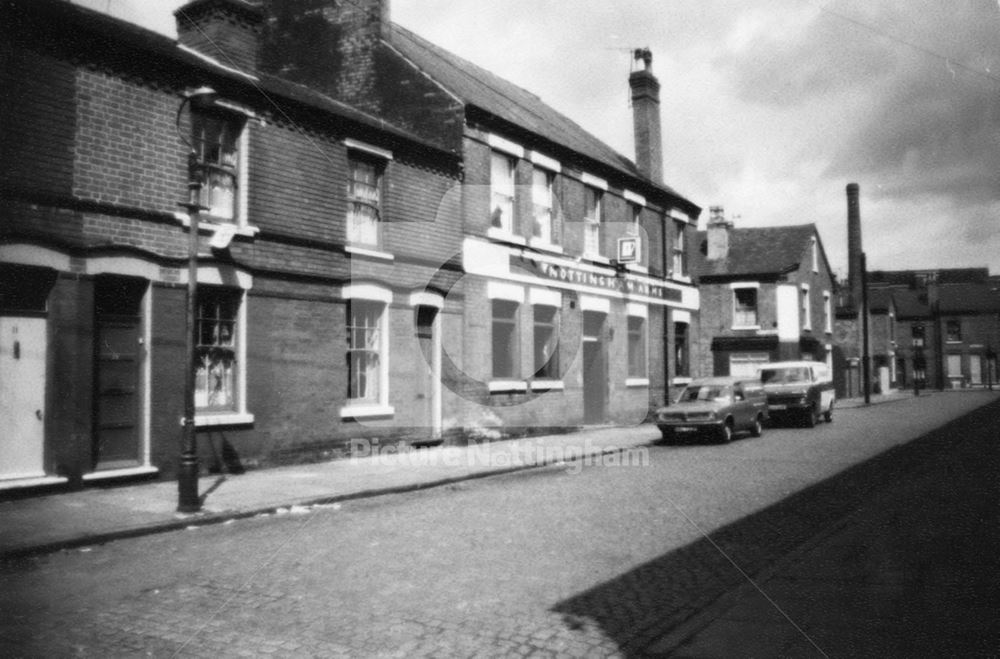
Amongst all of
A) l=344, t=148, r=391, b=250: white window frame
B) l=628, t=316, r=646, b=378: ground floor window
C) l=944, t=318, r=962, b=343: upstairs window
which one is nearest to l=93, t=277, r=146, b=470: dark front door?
l=344, t=148, r=391, b=250: white window frame

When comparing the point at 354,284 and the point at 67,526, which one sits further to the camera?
the point at 354,284

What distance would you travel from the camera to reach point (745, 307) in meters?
38.4

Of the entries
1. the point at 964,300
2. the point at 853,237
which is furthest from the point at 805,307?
the point at 964,300

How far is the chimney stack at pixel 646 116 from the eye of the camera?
28.0 meters

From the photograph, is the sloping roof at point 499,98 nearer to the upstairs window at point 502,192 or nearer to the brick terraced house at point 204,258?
the upstairs window at point 502,192

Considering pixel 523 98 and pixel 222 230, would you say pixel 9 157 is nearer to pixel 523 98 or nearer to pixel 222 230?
pixel 222 230

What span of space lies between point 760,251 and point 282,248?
31.8 meters

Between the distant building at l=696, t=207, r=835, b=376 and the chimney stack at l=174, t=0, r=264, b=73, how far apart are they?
2792 centimetres

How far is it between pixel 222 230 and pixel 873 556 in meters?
10.3

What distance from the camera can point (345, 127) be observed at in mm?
14891

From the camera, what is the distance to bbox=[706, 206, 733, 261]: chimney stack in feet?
130

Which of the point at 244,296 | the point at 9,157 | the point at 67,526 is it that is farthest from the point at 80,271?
the point at 67,526

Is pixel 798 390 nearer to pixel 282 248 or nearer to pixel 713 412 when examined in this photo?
pixel 713 412

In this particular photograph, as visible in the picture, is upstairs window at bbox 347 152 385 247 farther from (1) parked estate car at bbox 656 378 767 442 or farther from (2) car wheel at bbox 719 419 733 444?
Answer: (2) car wheel at bbox 719 419 733 444
